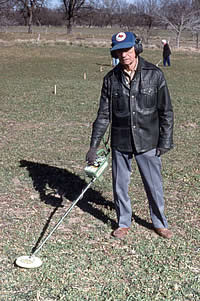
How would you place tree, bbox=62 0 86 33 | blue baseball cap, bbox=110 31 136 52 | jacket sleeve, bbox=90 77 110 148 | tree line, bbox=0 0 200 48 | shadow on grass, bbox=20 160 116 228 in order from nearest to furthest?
1. blue baseball cap, bbox=110 31 136 52
2. jacket sleeve, bbox=90 77 110 148
3. shadow on grass, bbox=20 160 116 228
4. tree line, bbox=0 0 200 48
5. tree, bbox=62 0 86 33

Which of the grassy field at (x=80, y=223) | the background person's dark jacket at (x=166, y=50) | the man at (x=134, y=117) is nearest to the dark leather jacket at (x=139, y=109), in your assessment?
the man at (x=134, y=117)

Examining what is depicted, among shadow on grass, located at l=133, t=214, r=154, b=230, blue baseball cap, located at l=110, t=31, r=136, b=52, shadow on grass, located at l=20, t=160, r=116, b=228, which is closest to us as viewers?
blue baseball cap, located at l=110, t=31, r=136, b=52

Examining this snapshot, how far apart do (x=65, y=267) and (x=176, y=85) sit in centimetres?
1491

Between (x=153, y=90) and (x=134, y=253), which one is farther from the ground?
(x=153, y=90)

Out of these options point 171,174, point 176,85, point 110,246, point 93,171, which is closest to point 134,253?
point 110,246

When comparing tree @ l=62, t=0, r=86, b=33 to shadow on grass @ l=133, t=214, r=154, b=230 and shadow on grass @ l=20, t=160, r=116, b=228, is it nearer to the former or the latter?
shadow on grass @ l=20, t=160, r=116, b=228

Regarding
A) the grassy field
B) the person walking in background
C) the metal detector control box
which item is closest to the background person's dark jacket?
the person walking in background

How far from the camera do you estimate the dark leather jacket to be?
3936 mm

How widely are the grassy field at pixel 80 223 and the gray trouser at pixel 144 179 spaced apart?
0.32 meters

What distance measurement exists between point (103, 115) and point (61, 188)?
202 centimetres

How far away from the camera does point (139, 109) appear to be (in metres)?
4.00

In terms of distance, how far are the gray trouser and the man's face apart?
903 mm

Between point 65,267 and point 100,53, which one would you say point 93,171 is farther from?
point 100,53

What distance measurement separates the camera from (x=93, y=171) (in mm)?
4125
